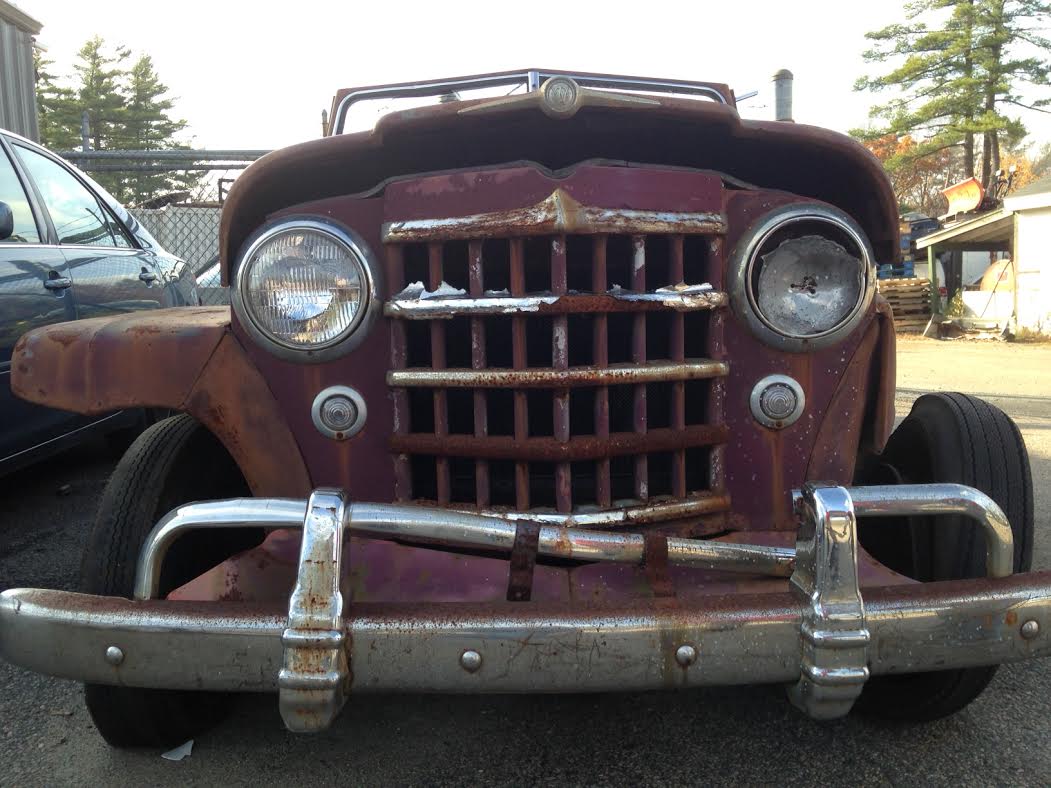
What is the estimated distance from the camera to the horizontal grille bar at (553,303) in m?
1.69

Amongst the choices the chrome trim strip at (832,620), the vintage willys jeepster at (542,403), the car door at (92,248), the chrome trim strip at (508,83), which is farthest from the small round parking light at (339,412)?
the car door at (92,248)

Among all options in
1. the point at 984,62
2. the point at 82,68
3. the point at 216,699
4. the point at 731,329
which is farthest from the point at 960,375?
the point at 82,68

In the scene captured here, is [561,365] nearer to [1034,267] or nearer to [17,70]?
[17,70]

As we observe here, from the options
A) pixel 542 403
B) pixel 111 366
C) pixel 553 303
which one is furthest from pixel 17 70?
pixel 553 303

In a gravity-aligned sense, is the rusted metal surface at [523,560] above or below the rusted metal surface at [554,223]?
below

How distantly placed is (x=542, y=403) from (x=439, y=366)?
0.29m

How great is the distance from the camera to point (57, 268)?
3.55m

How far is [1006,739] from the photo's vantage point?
6.31 feet

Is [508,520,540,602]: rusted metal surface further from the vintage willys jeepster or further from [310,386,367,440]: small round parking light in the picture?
[310,386,367,440]: small round parking light

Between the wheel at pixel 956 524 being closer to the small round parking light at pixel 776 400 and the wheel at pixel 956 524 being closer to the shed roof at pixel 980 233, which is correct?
the small round parking light at pixel 776 400

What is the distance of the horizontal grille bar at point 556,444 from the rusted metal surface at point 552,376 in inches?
4.9

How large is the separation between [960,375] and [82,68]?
44.9 m

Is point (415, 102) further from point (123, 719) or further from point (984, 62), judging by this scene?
point (984, 62)

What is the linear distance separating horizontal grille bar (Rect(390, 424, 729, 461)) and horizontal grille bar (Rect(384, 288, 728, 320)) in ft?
0.92
